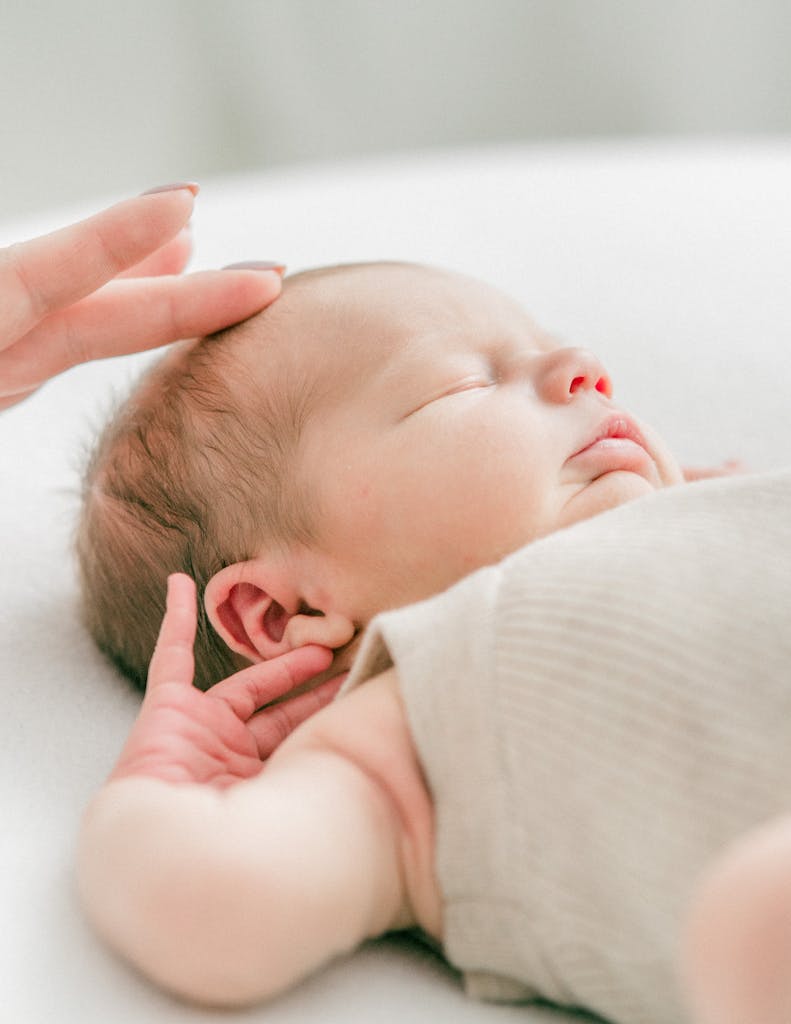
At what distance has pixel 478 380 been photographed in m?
1.04

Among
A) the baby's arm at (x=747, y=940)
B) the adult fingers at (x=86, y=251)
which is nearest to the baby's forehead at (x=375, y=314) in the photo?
the adult fingers at (x=86, y=251)

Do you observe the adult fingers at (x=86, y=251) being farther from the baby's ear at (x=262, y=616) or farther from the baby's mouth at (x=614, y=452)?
the baby's mouth at (x=614, y=452)

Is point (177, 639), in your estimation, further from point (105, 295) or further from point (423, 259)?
point (423, 259)

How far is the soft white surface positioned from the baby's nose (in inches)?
16.6

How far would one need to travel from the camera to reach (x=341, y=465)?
0.99 metres

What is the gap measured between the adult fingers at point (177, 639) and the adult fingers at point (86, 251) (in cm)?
28

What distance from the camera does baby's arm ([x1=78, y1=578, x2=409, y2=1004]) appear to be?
68 centimetres

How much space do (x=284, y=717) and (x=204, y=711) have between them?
0.29 feet

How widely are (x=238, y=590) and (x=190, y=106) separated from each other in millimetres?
2010

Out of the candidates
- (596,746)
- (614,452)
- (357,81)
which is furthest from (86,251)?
(357,81)

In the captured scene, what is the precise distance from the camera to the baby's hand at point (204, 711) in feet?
2.72

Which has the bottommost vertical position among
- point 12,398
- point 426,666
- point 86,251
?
point 426,666

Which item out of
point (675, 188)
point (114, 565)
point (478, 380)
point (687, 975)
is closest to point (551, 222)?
point (675, 188)

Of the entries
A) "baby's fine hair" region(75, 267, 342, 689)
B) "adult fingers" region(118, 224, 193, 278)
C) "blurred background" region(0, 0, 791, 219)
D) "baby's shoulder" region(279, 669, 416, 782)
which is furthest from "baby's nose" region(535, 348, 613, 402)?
"blurred background" region(0, 0, 791, 219)
